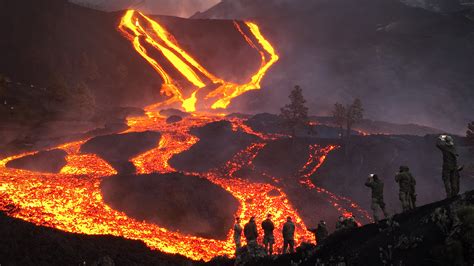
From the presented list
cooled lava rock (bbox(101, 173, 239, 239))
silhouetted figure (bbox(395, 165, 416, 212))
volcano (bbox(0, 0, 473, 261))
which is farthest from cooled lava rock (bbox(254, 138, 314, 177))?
silhouetted figure (bbox(395, 165, 416, 212))

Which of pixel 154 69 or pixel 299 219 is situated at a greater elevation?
pixel 154 69

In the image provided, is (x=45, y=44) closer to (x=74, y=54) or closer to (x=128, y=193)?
(x=74, y=54)

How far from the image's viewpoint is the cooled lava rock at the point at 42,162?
53934mm

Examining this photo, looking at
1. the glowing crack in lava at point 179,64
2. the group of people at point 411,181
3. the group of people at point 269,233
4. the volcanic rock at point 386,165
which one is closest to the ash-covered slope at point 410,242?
the group of people at point 411,181

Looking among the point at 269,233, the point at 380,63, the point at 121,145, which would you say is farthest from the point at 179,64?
the point at 269,233

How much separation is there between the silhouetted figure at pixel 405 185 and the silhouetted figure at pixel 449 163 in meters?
1.52

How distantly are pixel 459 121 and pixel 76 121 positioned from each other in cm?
9084

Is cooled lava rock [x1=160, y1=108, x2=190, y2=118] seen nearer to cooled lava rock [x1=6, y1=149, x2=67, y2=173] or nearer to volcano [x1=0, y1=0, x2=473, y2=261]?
volcano [x1=0, y1=0, x2=473, y2=261]

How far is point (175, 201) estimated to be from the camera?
42469 mm

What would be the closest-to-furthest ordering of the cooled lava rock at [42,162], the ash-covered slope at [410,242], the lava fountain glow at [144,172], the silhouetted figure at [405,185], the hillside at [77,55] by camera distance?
the ash-covered slope at [410,242] → the silhouetted figure at [405,185] → the lava fountain glow at [144,172] → the cooled lava rock at [42,162] → the hillside at [77,55]

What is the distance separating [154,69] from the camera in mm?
120062

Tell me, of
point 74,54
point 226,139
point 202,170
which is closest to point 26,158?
point 202,170

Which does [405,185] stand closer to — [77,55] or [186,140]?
[186,140]

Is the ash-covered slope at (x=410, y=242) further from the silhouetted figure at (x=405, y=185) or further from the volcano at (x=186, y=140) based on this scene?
the volcano at (x=186, y=140)
